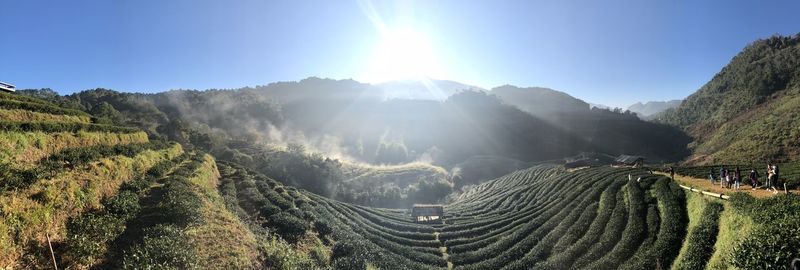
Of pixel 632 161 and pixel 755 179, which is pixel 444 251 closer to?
pixel 755 179

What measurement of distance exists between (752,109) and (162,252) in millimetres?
175259

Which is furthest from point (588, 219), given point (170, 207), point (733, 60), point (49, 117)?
point (733, 60)

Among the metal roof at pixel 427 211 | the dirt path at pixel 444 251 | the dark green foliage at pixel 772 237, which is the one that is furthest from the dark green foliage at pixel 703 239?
the metal roof at pixel 427 211

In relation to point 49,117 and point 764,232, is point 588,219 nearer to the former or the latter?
point 764,232

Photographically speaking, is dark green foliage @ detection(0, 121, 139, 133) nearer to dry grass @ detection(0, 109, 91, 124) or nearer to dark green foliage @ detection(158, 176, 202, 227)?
dry grass @ detection(0, 109, 91, 124)

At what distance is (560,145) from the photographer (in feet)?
652

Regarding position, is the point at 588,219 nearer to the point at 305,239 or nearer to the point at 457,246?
the point at 457,246

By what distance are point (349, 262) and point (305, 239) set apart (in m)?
4.68

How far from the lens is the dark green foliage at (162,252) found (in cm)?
2034

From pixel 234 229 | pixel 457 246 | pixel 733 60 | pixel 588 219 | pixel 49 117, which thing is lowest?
pixel 457 246

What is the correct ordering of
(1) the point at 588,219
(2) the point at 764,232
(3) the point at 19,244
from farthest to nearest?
(1) the point at 588,219, (2) the point at 764,232, (3) the point at 19,244

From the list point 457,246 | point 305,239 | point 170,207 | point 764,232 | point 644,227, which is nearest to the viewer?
point 764,232

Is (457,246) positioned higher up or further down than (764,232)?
further down

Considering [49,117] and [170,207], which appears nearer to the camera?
[170,207]
